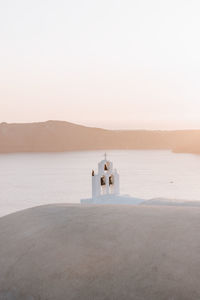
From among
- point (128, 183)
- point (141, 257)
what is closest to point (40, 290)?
point (141, 257)

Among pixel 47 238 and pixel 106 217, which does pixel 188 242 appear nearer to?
pixel 106 217

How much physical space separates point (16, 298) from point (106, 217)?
161cm

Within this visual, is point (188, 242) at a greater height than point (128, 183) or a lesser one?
greater

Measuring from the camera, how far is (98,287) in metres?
3.90

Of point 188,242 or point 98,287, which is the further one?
point 188,242

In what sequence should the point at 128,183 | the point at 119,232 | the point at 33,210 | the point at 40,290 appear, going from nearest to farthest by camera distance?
the point at 40,290 → the point at 119,232 → the point at 33,210 → the point at 128,183

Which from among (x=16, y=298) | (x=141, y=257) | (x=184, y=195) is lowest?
(x=184, y=195)

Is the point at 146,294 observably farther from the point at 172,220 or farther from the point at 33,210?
the point at 33,210

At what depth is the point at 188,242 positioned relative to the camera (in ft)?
A: 14.0

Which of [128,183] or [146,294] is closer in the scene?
[146,294]

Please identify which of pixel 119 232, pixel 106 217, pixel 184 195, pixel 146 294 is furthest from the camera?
pixel 184 195

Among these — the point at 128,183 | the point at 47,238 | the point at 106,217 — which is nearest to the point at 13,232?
the point at 47,238

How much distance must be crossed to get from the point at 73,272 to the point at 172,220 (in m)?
1.42

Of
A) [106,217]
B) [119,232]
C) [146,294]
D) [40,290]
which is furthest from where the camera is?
[106,217]
